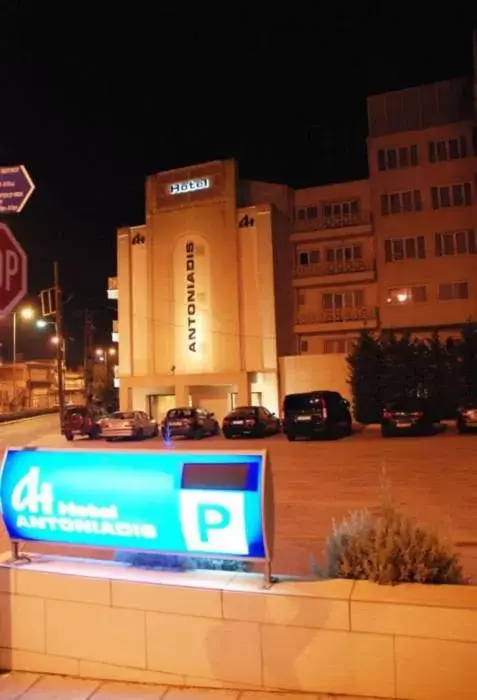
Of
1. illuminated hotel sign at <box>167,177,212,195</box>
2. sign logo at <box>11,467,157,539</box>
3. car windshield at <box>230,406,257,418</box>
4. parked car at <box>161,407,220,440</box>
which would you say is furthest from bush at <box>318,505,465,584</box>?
illuminated hotel sign at <box>167,177,212,195</box>

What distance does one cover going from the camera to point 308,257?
38469 mm

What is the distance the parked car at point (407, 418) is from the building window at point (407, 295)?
14023 mm

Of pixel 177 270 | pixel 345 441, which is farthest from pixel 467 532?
pixel 177 270

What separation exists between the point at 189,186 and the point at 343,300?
11.8 metres

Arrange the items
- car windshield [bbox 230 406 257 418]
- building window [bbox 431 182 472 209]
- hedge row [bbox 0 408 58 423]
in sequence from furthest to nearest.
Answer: hedge row [bbox 0 408 58 423] → building window [bbox 431 182 472 209] → car windshield [bbox 230 406 257 418]

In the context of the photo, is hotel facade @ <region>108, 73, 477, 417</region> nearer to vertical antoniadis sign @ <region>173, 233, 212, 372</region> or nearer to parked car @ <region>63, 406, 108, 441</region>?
vertical antoniadis sign @ <region>173, 233, 212, 372</region>

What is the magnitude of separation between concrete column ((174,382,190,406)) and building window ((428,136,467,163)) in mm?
19596

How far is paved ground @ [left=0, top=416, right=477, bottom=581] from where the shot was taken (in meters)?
7.31

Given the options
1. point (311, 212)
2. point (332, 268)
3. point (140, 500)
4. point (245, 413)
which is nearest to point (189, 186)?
point (311, 212)

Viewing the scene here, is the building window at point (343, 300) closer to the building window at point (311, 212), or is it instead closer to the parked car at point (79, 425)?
the building window at point (311, 212)

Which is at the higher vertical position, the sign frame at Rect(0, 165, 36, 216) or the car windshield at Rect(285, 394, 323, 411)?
the sign frame at Rect(0, 165, 36, 216)

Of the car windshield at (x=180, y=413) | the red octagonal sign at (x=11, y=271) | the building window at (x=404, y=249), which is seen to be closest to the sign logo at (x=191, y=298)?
the car windshield at (x=180, y=413)

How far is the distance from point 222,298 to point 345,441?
16821 millimetres

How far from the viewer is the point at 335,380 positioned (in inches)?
1353
